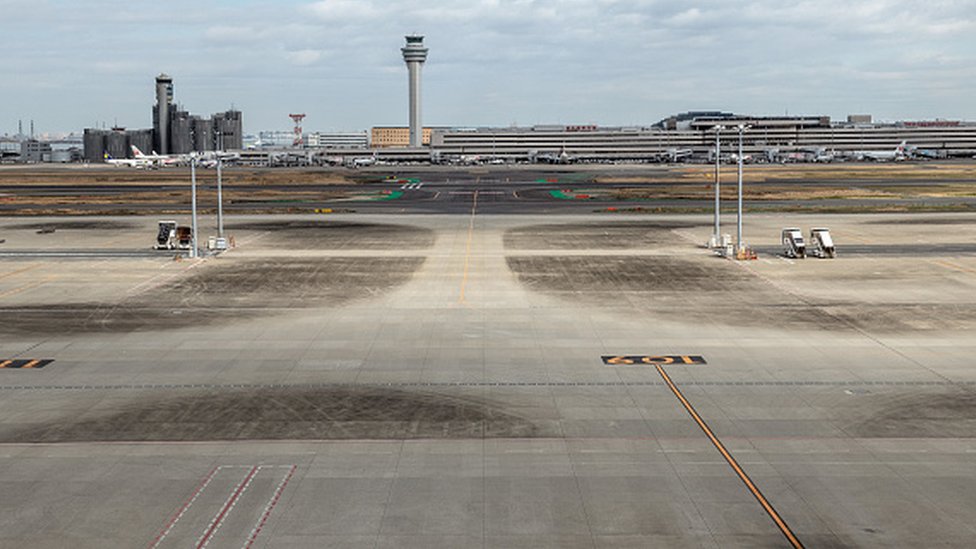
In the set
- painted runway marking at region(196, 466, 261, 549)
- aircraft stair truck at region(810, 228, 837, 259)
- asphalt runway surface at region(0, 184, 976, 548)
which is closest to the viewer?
painted runway marking at region(196, 466, 261, 549)

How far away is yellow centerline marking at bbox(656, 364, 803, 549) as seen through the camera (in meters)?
22.0

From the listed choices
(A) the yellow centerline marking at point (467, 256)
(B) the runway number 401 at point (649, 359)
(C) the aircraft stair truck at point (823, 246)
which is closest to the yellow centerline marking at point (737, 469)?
(B) the runway number 401 at point (649, 359)

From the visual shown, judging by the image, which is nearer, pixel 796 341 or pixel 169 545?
pixel 169 545

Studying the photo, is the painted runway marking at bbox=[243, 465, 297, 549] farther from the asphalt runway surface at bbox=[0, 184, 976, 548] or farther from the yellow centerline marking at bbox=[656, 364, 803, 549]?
the yellow centerline marking at bbox=[656, 364, 803, 549]

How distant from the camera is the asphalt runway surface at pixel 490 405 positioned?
75.3ft

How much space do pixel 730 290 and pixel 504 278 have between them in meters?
14.7

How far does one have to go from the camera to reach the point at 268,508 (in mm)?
23609

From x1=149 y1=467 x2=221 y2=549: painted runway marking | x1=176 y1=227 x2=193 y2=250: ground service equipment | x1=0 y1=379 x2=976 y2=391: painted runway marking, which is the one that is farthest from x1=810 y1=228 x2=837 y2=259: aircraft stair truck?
x1=149 y1=467 x2=221 y2=549: painted runway marking

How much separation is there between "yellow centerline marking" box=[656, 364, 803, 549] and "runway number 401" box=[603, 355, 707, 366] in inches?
94.4

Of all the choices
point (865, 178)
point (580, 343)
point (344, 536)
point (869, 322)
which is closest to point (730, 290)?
point (869, 322)

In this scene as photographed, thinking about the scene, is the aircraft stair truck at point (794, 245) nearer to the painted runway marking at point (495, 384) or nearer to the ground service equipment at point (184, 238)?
the painted runway marking at point (495, 384)

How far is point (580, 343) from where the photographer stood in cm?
4297

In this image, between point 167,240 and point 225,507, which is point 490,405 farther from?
point 167,240

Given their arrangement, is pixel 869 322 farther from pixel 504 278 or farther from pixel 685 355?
pixel 504 278
